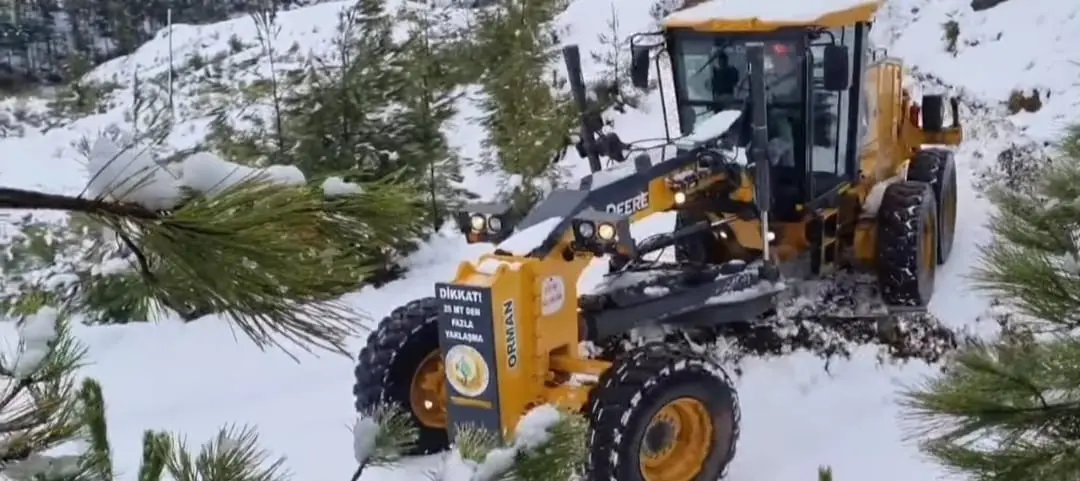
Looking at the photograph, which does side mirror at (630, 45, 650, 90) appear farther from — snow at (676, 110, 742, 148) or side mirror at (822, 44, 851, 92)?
side mirror at (822, 44, 851, 92)

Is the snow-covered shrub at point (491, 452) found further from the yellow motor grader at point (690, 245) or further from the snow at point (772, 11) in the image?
the snow at point (772, 11)

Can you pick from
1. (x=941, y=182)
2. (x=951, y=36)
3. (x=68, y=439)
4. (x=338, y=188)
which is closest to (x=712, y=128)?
(x=941, y=182)

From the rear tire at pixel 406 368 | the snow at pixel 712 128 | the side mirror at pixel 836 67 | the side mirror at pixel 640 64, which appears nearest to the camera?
the rear tire at pixel 406 368

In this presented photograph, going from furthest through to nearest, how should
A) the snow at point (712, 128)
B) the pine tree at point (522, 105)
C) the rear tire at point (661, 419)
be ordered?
the pine tree at point (522, 105)
the snow at point (712, 128)
the rear tire at point (661, 419)

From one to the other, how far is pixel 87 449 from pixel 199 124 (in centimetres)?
2014

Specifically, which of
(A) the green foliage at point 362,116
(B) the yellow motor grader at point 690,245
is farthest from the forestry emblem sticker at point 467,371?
(A) the green foliage at point 362,116

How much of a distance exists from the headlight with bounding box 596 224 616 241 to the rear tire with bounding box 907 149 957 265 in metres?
3.69

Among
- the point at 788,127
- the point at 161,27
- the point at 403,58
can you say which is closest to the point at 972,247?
the point at 788,127

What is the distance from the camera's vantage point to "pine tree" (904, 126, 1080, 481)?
3.08m

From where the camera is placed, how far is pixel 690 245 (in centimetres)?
729

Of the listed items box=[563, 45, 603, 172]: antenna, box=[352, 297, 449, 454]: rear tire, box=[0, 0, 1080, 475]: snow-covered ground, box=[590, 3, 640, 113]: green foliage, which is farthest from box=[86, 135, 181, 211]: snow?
box=[590, 3, 640, 113]: green foliage

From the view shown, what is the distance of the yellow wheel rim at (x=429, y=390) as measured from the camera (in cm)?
555

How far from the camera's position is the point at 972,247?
8445mm

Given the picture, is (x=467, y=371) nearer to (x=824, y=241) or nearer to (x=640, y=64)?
(x=640, y=64)
